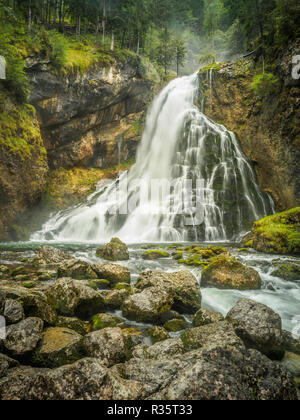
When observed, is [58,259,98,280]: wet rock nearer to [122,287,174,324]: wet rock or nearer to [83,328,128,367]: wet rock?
[122,287,174,324]: wet rock

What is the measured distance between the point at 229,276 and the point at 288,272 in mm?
2420

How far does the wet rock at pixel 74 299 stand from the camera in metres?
4.68

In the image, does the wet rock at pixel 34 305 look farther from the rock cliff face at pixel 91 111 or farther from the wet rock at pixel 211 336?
the rock cliff face at pixel 91 111

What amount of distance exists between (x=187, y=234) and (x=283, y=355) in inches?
438

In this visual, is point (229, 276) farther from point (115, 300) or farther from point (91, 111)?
point (91, 111)

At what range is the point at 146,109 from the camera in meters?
26.4

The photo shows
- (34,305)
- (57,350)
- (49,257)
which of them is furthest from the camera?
(49,257)

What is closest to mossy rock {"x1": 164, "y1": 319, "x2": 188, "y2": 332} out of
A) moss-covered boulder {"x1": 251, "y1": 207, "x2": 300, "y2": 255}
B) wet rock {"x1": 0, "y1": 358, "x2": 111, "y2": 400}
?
wet rock {"x1": 0, "y1": 358, "x2": 111, "y2": 400}

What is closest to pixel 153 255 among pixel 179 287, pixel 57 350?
pixel 179 287

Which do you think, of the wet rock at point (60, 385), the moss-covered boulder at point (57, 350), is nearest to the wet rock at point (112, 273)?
the moss-covered boulder at point (57, 350)

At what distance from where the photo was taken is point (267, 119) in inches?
677

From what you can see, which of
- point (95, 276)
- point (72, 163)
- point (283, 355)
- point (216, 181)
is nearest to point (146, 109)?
point (72, 163)

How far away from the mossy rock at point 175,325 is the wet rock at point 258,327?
0.88 metres
